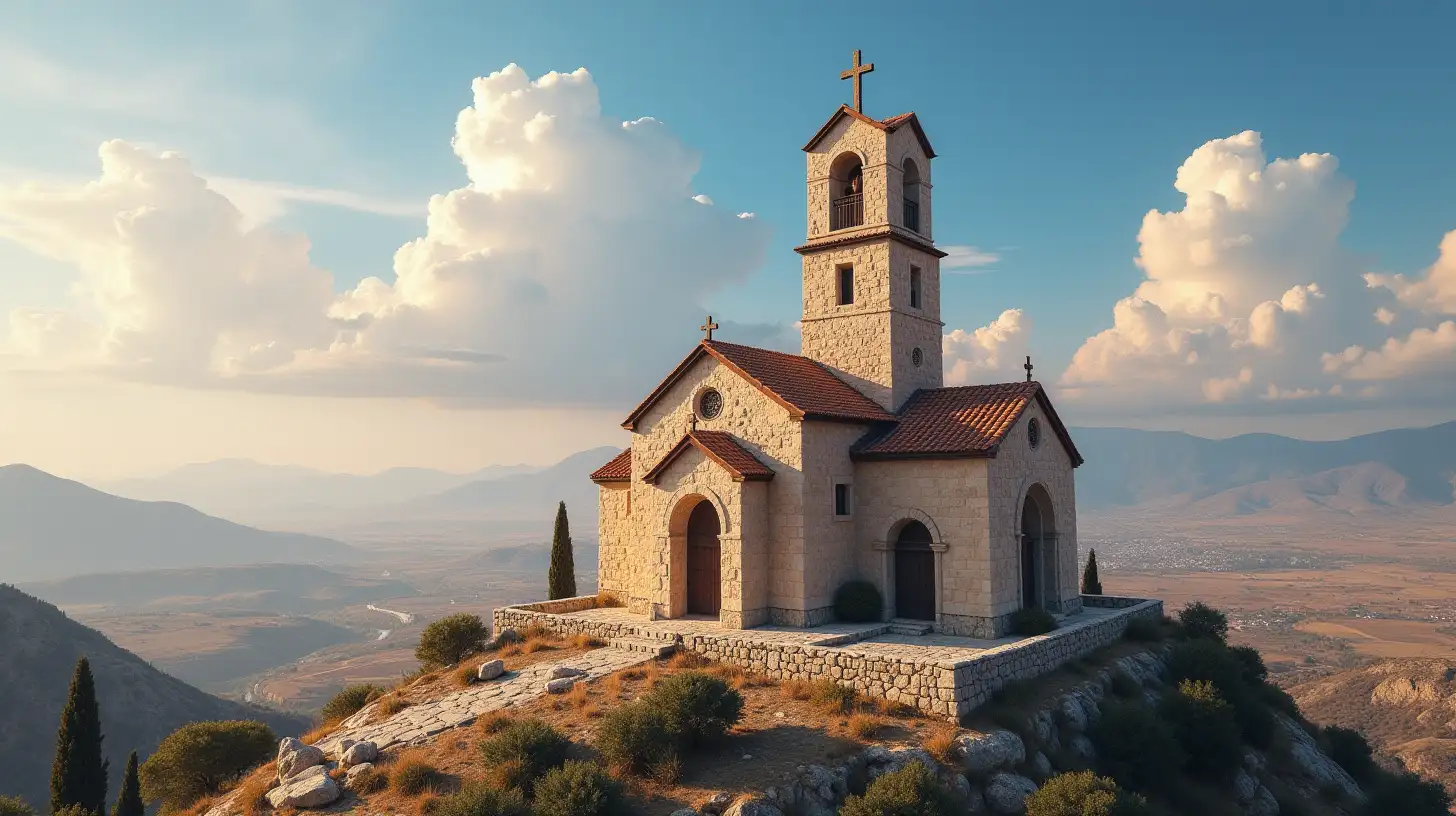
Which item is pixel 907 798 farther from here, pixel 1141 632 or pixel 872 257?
pixel 872 257

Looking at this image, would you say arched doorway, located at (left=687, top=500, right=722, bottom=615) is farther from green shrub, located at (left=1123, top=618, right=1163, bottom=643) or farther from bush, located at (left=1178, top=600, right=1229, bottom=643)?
bush, located at (left=1178, top=600, right=1229, bottom=643)

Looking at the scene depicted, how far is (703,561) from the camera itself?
26.1 meters

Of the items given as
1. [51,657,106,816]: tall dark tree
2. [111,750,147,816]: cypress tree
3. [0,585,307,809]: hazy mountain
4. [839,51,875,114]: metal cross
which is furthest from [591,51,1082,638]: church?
[0,585,307,809]: hazy mountain

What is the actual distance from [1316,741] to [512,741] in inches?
939

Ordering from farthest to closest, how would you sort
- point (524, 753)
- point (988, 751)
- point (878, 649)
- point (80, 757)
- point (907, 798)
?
1. point (80, 757)
2. point (878, 649)
3. point (988, 751)
4. point (524, 753)
5. point (907, 798)

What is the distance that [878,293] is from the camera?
27.9 m

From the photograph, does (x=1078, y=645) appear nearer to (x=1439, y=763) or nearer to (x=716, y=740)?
(x=716, y=740)

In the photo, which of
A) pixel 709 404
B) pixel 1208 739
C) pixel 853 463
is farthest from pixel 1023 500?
pixel 709 404

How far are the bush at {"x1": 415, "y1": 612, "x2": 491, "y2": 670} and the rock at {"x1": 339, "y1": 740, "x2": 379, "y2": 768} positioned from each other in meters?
7.24

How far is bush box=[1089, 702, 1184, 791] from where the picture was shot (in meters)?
19.2

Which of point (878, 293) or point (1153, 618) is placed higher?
point (878, 293)

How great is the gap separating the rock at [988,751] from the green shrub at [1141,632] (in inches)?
435

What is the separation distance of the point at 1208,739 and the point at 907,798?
1035 centimetres

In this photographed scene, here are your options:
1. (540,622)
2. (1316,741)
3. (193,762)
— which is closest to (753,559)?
(540,622)
